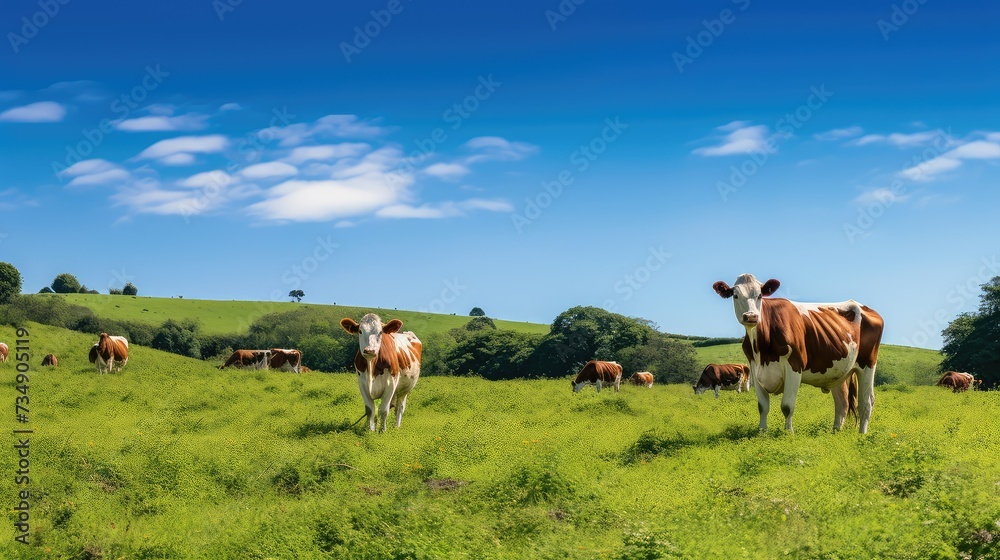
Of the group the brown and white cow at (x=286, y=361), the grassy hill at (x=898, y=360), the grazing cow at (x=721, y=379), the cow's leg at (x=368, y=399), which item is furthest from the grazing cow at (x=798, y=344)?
the grassy hill at (x=898, y=360)

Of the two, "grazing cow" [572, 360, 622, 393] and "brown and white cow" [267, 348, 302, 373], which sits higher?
"grazing cow" [572, 360, 622, 393]

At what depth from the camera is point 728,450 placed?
15.3 m

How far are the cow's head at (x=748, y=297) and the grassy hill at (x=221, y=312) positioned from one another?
90.9 meters


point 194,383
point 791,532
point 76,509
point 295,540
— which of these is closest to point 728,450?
point 791,532

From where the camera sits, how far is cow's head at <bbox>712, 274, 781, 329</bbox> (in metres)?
16.1

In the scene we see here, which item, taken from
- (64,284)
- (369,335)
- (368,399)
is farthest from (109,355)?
(64,284)

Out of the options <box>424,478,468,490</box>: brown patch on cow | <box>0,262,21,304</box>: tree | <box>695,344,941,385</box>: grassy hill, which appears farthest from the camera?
<box>0,262,21,304</box>: tree

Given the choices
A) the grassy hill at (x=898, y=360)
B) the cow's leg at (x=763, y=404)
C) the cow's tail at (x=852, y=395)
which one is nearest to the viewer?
the cow's leg at (x=763, y=404)

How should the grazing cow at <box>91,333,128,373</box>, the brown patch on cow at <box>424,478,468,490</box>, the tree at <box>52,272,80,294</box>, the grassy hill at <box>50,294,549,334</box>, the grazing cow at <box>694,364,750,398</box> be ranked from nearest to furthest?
the brown patch on cow at <box>424,478,468,490</box>, the grazing cow at <box>91,333,128,373</box>, the grazing cow at <box>694,364,750,398</box>, the grassy hill at <box>50,294,549,334</box>, the tree at <box>52,272,80,294</box>

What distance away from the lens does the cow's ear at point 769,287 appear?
16.6 meters

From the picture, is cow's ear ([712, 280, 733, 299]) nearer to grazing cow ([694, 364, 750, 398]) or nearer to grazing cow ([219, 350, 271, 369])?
grazing cow ([694, 364, 750, 398])

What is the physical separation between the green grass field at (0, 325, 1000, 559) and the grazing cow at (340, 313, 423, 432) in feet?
2.66

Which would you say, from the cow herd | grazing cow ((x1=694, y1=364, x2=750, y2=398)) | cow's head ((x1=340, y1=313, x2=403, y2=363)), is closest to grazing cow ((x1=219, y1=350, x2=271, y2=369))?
grazing cow ((x1=694, y1=364, x2=750, y2=398))

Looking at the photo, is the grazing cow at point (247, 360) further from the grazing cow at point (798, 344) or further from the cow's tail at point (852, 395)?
the grazing cow at point (798, 344)
